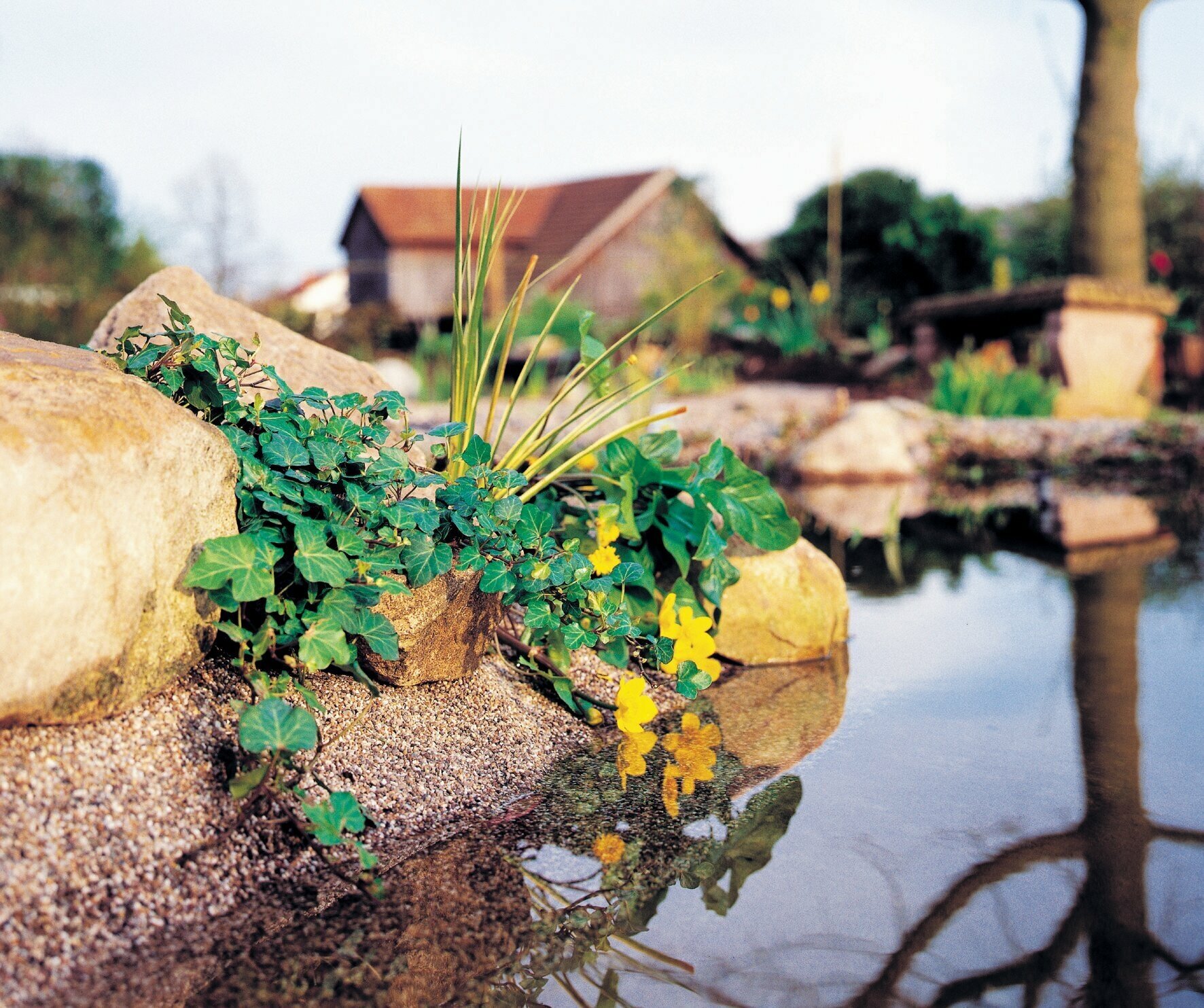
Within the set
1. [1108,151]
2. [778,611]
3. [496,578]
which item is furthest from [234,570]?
[1108,151]

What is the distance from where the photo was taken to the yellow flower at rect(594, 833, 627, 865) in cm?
160

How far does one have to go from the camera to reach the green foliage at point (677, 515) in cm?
238

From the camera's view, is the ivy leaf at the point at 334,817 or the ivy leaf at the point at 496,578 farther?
the ivy leaf at the point at 496,578

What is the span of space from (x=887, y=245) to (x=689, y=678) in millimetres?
14553

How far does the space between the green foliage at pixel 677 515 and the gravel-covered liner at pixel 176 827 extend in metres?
0.63

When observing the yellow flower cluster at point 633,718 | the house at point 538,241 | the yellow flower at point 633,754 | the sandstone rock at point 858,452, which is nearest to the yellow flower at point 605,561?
the yellow flower cluster at point 633,718

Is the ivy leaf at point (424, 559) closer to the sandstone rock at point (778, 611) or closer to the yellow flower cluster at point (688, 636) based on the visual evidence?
the yellow flower cluster at point (688, 636)

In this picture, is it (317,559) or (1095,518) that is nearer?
(317,559)

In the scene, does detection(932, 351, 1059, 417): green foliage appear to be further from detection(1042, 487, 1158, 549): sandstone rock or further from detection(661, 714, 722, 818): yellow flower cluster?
detection(661, 714, 722, 818): yellow flower cluster

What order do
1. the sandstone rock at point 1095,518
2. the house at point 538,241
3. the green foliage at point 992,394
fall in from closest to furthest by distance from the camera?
the sandstone rock at point 1095,518, the green foliage at point 992,394, the house at point 538,241

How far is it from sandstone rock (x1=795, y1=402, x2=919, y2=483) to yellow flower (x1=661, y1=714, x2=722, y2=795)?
522 cm

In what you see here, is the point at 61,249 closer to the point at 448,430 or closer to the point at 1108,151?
the point at 1108,151

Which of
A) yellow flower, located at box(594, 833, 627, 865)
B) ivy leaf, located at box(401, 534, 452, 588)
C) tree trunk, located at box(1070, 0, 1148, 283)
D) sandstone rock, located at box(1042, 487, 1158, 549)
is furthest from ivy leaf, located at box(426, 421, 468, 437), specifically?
tree trunk, located at box(1070, 0, 1148, 283)

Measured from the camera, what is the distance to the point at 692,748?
83.1 inches
